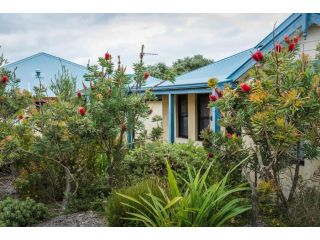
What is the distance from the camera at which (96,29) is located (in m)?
7.28

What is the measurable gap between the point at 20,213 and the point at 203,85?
19.3ft

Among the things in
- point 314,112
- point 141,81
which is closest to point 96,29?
point 141,81

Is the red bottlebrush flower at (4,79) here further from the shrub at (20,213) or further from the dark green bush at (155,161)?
the dark green bush at (155,161)

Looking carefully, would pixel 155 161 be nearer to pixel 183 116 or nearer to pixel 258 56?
pixel 258 56

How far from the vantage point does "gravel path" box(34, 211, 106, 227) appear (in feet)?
15.5

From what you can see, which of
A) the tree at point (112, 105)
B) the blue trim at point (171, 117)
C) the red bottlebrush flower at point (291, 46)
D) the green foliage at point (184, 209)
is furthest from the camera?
the blue trim at point (171, 117)

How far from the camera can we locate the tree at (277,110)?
409 cm

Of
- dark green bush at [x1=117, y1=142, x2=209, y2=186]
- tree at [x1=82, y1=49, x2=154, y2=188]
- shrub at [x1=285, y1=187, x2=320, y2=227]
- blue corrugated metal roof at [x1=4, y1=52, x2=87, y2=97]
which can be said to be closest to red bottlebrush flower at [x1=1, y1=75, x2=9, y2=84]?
tree at [x1=82, y1=49, x2=154, y2=188]

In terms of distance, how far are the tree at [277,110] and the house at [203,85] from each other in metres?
1.50

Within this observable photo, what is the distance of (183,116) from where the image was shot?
1257cm

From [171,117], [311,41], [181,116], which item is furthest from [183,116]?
[311,41]

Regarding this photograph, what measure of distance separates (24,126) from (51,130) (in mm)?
698

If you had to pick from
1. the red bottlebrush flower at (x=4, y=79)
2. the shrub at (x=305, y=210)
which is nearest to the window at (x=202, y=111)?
the red bottlebrush flower at (x=4, y=79)
